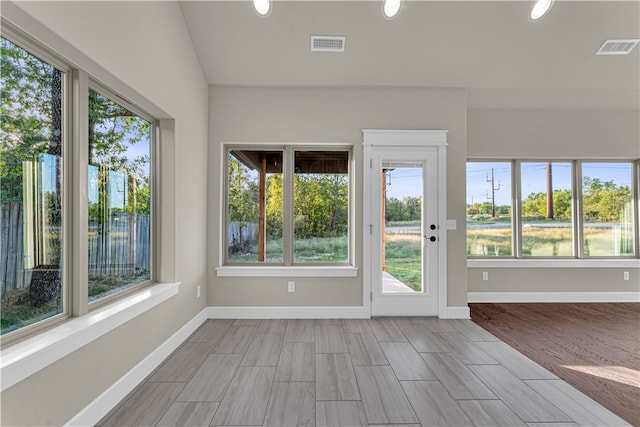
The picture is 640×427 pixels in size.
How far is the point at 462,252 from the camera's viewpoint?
3834 mm

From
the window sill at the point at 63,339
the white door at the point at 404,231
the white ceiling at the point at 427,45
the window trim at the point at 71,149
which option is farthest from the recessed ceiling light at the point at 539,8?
the window sill at the point at 63,339

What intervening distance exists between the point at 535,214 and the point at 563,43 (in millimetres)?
2310

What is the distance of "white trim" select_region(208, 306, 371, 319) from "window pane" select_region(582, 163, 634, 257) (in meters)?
3.60

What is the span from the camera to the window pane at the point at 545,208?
4.66 metres

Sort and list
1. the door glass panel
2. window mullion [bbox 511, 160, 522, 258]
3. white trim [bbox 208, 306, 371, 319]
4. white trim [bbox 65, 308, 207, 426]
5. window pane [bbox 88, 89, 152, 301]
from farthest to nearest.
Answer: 1. window mullion [bbox 511, 160, 522, 258]
2. the door glass panel
3. white trim [bbox 208, 306, 371, 319]
4. window pane [bbox 88, 89, 152, 301]
5. white trim [bbox 65, 308, 207, 426]

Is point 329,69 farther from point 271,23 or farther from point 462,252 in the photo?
point 462,252

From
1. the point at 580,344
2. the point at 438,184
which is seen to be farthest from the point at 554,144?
the point at 580,344

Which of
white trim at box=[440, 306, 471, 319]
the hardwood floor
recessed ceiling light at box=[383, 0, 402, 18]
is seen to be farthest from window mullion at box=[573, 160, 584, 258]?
recessed ceiling light at box=[383, 0, 402, 18]

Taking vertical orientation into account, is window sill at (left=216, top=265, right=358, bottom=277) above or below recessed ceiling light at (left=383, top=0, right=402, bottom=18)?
below

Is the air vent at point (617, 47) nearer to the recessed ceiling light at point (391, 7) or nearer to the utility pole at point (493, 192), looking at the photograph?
the utility pole at point (493, 192)

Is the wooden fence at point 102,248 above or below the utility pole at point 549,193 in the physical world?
below

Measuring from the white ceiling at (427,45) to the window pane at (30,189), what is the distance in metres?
1.80

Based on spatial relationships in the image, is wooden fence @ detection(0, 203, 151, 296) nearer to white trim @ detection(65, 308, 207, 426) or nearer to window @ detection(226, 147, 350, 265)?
white trim @ detection(65, 308, 207, 426)

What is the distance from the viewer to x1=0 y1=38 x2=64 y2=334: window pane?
4.97 feet
